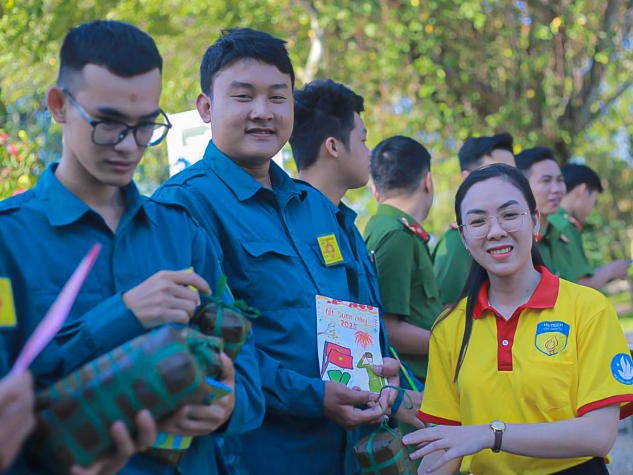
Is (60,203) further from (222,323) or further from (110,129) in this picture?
(222,323)

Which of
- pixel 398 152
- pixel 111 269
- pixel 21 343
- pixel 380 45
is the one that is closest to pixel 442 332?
pixel 111 269

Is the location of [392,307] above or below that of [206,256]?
below

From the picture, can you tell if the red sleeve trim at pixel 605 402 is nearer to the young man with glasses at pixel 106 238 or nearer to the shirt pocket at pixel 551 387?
the shirt pocket at pixel 551 387

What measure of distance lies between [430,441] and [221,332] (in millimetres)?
1005

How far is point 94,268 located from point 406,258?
2234mm

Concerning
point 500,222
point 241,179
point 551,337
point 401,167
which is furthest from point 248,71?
point 401,167

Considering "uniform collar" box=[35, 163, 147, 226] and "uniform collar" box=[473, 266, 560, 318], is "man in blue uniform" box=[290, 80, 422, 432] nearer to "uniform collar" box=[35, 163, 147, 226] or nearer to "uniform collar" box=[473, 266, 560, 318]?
"uniform collar" box=[473, 266, 560, 318]

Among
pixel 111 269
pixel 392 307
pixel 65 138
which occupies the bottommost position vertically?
pixel 392 307

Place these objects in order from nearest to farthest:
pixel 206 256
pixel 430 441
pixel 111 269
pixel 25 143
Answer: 1. pixel 111 269
2. pixel 206 256
3. pixel 430 441
4. pixel 25 143

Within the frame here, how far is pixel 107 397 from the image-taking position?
1693 millimetres

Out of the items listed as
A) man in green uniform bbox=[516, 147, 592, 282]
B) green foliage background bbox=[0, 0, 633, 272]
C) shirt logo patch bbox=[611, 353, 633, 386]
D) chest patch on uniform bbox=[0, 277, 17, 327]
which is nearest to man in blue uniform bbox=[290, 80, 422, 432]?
shirt logo patch bbox=[611, 353, 633, 386]

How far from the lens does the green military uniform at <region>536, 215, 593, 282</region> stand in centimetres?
578

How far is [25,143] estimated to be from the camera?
6215 millimetres

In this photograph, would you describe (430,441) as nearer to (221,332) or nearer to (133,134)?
(221,332)
